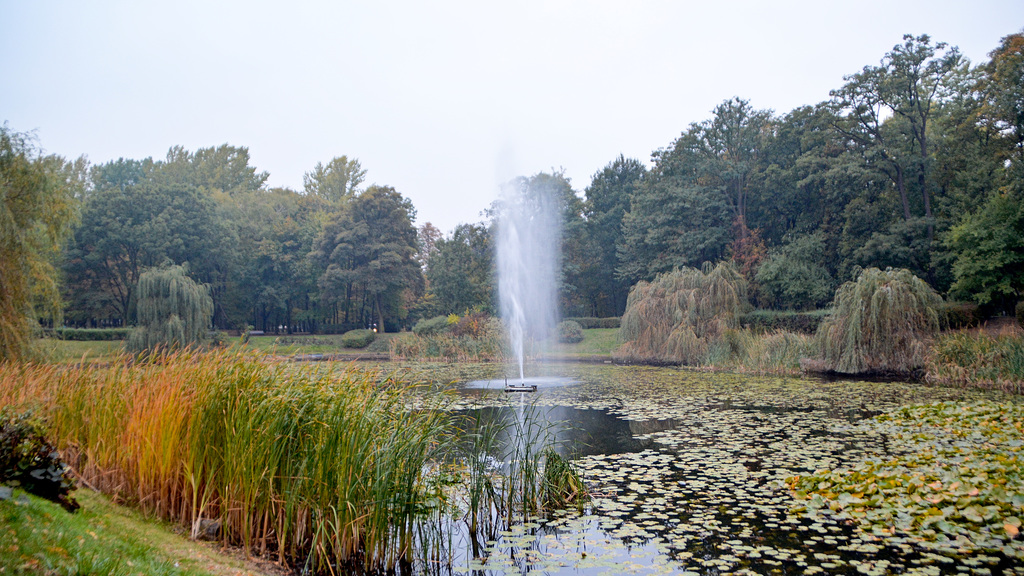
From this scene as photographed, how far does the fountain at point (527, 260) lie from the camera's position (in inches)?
1131

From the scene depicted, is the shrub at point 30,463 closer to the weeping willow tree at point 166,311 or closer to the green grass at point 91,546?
the green grass at point 91,546

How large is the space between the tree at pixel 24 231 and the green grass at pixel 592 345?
19.9 metres

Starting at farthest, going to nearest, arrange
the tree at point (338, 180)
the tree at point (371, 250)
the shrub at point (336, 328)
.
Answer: the tree at point (338, 180)
the shrub at point (336, 328)
the tree at point (371, 250)

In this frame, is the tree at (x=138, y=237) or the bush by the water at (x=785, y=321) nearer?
the bush by the water at (x=785, y=321)

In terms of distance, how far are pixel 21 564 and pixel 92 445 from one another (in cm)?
289

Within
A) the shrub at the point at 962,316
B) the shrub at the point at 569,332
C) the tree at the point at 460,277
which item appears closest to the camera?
the shrub at the point at 962,316

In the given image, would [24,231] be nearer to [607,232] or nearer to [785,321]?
[785,321]

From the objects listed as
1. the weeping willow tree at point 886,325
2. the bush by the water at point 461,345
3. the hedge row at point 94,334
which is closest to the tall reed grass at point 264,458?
the weeping willow tree at point 886,325

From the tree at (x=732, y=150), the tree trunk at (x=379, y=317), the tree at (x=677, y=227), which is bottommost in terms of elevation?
the tree trunk at (x=379, y=317)

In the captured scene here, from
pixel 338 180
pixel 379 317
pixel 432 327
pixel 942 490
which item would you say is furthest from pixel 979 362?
pixel 338 180

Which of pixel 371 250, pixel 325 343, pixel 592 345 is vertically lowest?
pixel 592 345

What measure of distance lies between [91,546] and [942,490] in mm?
6325

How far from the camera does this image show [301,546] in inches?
185

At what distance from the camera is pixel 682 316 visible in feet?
73.4
